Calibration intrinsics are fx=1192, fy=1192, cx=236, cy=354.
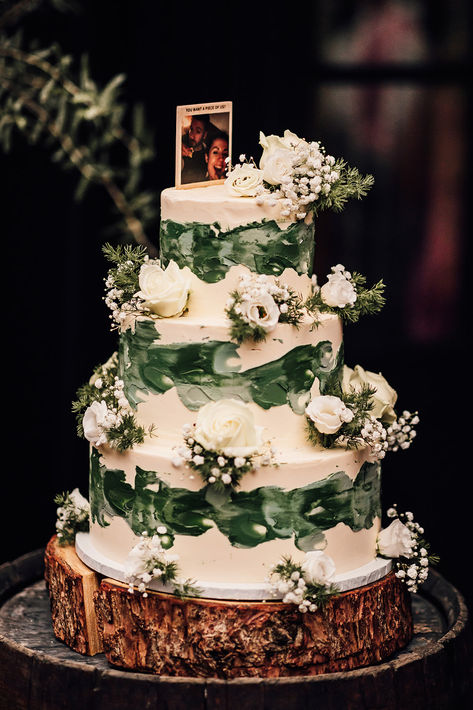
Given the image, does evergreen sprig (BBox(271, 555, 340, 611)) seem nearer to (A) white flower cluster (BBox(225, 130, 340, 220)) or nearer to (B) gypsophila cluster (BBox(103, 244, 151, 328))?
(B) gypsophila cluster (BBox(103, 244, 151, 328))

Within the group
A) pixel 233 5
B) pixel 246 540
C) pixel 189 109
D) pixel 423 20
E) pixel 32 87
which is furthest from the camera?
pixel 423 20

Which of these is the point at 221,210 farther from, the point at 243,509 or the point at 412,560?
the point at 412,560

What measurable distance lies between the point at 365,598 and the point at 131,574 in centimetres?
70

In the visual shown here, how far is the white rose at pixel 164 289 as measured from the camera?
347 cm

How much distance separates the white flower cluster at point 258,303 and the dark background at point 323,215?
201cm

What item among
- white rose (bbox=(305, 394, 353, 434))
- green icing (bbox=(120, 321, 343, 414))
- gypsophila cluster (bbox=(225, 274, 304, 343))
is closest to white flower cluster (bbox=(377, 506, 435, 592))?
white rose (bbox=(305, 394, 353, 434))

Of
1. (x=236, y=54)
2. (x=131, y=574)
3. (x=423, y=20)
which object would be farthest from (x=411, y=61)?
(x=131, y=574)

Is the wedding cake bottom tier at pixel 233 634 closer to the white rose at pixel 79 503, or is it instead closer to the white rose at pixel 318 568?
the white rose at pixel 318 568

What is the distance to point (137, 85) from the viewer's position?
18.5 ft

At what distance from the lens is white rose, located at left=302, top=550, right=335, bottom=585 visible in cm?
338

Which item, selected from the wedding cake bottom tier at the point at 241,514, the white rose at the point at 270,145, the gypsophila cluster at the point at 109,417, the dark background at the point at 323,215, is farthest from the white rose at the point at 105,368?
the dark background at the point at 323,215

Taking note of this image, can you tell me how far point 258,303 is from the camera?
134 inches

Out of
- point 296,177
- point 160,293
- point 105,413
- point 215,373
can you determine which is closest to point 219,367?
point 215,373

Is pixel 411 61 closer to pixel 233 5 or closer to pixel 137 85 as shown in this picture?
pixel 233 5
